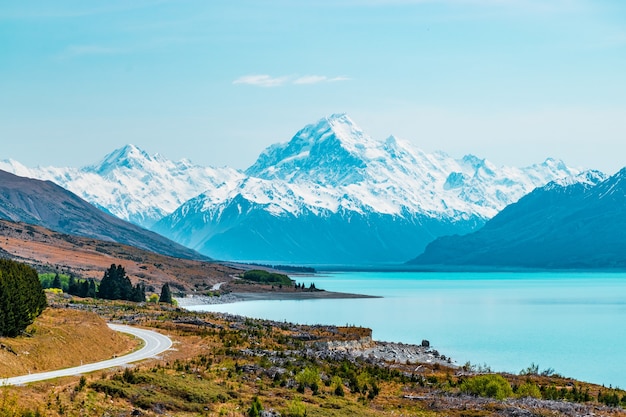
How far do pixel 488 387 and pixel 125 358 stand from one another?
24.1 meters

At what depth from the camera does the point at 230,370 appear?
56.6m

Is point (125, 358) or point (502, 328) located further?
point (502, 328)

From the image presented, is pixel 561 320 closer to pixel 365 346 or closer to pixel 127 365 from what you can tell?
pixel 365 346

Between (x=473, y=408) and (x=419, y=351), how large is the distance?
4326cm

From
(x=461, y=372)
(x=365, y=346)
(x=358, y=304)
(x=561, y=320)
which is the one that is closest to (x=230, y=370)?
(x=461, y=372)

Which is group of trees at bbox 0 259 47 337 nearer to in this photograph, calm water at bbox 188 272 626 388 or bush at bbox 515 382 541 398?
bush at bbox 515 382 541 398

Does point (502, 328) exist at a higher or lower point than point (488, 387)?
higher

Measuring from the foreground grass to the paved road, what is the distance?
1.37m

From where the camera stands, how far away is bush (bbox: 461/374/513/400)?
57531 mm

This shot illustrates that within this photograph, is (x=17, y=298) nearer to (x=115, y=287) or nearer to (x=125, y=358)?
(x=125, y=358)

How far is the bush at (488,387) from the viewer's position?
2265 inches

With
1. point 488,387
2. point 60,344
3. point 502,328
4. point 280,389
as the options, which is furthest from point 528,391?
point 502,328

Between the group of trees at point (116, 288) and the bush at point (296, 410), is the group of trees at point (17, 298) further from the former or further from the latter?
the group of trees at point (116, 288)

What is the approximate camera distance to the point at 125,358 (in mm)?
57562
